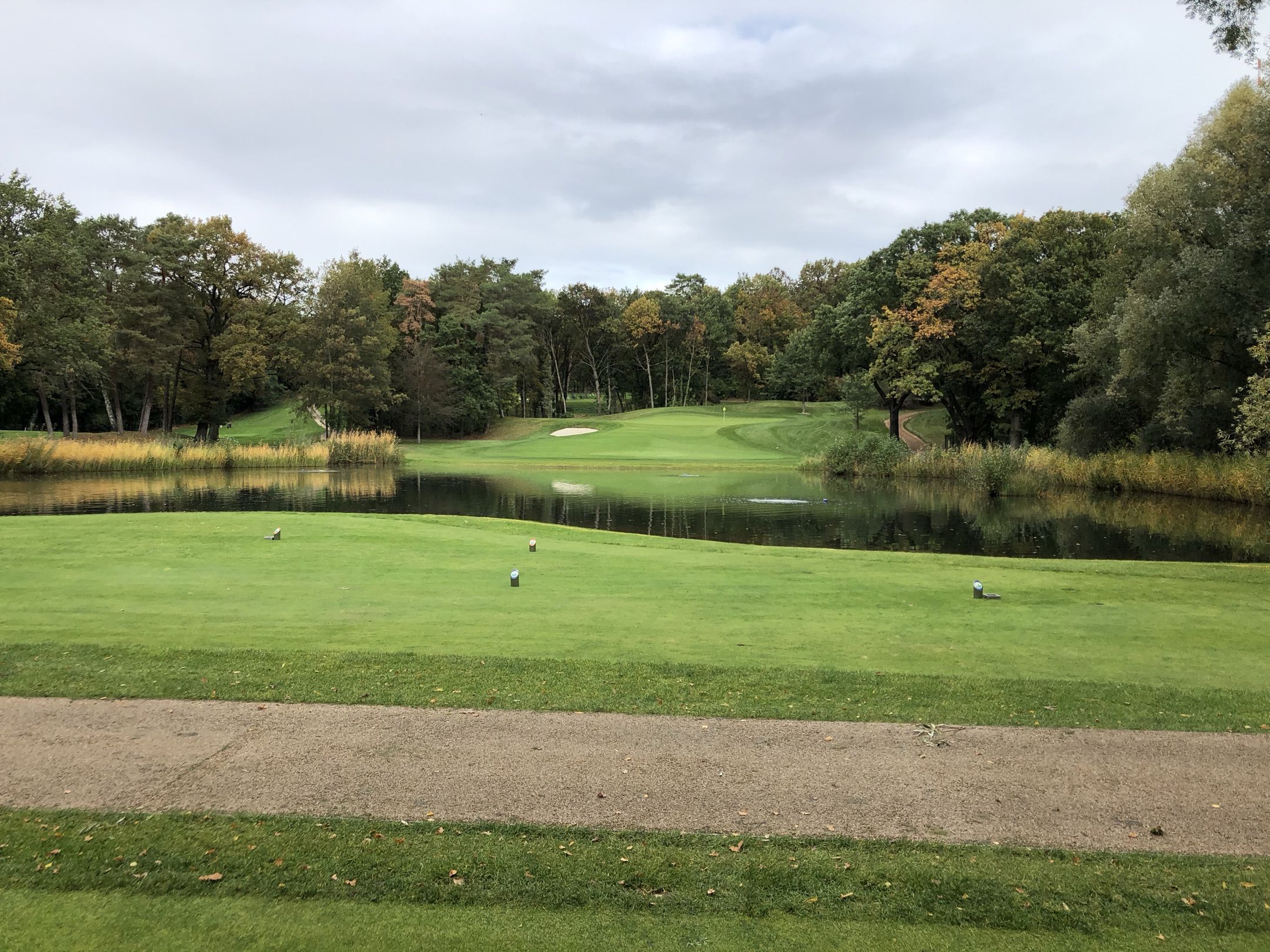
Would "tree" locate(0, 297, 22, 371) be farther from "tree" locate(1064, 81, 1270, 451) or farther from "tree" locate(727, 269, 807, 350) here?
"tree" locate(727, 269, 807, 350)

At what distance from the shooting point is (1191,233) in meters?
27.9

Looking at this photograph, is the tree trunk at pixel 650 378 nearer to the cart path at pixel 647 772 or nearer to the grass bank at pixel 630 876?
the cart path at pixel 647 772

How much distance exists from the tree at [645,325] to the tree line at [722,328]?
0.26 meters

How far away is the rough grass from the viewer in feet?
19.6

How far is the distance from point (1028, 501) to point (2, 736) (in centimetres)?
3147

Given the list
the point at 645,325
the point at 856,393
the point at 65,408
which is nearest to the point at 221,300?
the point at 65,408

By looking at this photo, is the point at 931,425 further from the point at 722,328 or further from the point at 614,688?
the point at 614,688

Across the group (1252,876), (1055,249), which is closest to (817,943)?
(1252,876)

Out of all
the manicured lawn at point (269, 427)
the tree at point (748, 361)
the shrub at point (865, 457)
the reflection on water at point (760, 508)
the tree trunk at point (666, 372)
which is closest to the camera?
the reflection on water at point (760, 508)

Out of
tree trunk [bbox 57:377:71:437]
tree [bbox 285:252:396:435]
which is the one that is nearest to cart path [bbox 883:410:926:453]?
tree [bbox 285:252:396:435]

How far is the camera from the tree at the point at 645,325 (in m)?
86.9

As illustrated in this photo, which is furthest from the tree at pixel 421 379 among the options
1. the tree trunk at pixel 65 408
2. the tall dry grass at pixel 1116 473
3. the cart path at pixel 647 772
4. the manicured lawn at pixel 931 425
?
the cart path at pixel 647 772

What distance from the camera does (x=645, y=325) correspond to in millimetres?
86875

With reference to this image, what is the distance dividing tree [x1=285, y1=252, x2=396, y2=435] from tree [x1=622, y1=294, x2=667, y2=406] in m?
31.8
